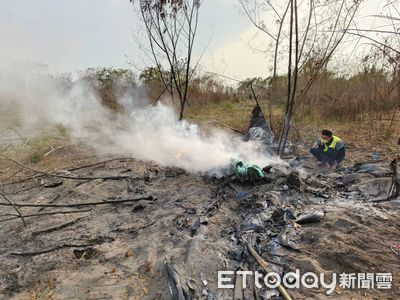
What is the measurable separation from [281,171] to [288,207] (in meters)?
1.45

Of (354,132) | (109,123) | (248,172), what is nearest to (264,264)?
(248,172)

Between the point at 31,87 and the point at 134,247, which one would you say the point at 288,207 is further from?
the point at 31,87

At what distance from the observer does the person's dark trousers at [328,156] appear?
23.4 ft

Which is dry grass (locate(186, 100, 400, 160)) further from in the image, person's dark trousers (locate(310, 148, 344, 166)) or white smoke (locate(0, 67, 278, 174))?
white smoke (locate(0, 67, 278, 174))

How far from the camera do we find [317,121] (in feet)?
39.0

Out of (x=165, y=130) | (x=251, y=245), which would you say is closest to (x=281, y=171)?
(x=251, y=245)

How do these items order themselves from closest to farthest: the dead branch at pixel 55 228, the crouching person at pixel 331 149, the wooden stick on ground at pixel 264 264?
the wooden stick on ground at pixel 264 264, the dead branch at pixel 55 228, the crouching person at pixel 331 149

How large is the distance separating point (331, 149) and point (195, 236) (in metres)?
4.19

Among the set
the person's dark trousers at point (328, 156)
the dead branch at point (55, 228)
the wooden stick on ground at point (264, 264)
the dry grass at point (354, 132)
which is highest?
the dry grass at point (354, 132)

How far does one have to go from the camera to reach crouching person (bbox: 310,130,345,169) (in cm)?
706

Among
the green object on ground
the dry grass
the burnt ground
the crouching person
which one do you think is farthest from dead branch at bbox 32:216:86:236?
the dry grass

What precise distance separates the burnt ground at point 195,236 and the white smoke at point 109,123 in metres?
2.11

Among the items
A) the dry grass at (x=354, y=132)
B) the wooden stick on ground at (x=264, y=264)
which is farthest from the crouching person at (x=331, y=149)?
the wooden stick on ground at (x=264, y=264)

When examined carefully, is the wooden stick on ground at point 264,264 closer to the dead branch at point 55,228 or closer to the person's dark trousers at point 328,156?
the dead branch at point 55,228
